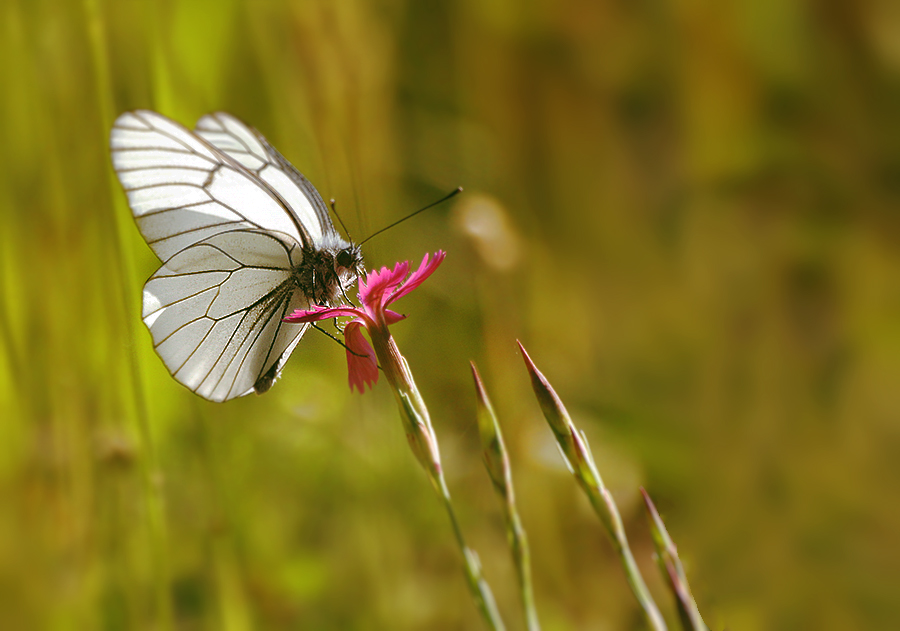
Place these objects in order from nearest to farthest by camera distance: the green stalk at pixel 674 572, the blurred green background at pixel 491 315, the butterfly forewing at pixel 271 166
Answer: the green stalk at pixel 674 572, the butterfly forewing at pixel 271 166, the blurred green background at pixel 491 315

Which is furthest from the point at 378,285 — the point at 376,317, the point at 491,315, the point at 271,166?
the point at 491,315

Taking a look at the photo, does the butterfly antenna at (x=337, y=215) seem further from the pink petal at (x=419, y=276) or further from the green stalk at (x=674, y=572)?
the green stalk at (x=674, y=572)

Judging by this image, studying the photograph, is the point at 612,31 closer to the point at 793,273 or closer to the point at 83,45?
the point at 793,273

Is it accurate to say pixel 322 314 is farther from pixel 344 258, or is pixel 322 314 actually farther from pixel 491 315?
pixel 491 315

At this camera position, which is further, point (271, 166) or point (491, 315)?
point (491, 315)

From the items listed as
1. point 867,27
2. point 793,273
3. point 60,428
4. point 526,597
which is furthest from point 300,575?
point 867,27

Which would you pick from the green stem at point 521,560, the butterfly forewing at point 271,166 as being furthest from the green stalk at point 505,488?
the butterfly forewing at point 271,166
